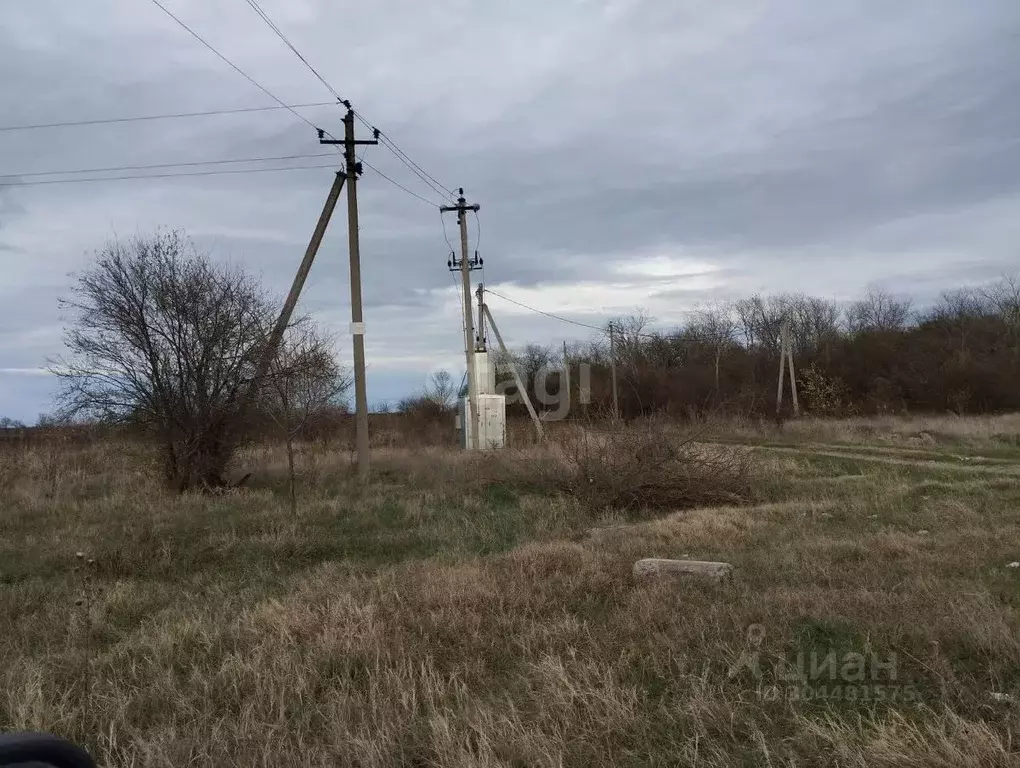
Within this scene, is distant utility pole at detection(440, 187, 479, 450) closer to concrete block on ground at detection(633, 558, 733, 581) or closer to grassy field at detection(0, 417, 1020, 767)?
grassy field at detection(0, 417, 1020, 767)

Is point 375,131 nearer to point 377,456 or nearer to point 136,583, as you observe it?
point 377,456

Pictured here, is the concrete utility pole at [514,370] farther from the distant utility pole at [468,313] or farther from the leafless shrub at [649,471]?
the leafless shrub at [649,471]

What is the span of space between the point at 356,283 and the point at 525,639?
38.3 ft

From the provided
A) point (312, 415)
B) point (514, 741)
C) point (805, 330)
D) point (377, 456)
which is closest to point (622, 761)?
point (514, 741)

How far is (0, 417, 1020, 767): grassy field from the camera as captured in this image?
127 inches

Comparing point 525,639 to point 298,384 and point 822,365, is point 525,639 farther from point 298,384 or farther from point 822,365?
point 822,365

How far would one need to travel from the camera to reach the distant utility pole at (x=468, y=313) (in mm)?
23922

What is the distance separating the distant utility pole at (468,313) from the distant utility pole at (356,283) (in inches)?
333

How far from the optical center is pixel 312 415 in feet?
48.1

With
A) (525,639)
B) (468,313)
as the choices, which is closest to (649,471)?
→ (525,639)

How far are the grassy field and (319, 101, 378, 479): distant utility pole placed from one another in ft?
15.4

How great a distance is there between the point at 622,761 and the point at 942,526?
6970 millimetres

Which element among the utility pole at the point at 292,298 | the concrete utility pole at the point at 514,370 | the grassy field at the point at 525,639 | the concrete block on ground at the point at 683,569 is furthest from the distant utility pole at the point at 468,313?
the concrete block on ground at the point at 683,569

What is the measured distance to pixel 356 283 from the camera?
15203 millimetres
